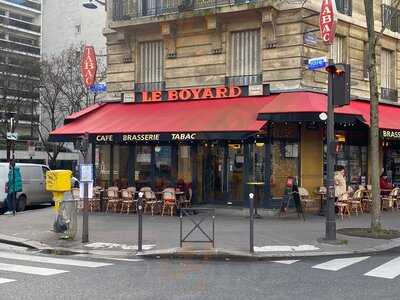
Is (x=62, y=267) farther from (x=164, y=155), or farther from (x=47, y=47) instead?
(x=47, y=47)

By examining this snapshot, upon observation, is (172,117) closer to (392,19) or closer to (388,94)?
(388,94)

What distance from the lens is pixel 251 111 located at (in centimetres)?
1753

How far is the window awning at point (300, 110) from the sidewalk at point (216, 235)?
2817 millimetres

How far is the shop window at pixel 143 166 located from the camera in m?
20.5

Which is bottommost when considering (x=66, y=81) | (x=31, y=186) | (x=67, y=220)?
(x=67, y=220)

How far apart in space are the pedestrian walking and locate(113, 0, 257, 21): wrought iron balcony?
21.0 ft

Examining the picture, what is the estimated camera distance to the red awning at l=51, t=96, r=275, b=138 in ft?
56.7

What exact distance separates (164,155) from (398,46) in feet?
31.6

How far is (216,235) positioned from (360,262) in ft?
12.5

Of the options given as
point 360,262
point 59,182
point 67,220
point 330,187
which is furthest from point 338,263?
point 59,182

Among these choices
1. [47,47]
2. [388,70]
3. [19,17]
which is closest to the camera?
[388,70]

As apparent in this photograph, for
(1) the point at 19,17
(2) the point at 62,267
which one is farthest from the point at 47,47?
(2) the point at 62,267

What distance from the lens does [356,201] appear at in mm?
18234

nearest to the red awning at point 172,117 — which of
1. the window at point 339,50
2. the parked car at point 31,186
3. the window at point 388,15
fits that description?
the parked car at point 31,186
